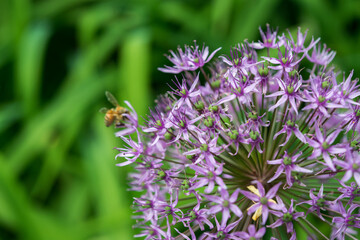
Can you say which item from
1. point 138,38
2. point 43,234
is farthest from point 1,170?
point 138,38

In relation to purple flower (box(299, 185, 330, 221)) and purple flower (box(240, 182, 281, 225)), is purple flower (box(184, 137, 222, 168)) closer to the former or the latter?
purple flower (box(240, 182, 281, 225))

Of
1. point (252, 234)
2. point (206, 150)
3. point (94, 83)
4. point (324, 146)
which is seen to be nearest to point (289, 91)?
point (324, 146)

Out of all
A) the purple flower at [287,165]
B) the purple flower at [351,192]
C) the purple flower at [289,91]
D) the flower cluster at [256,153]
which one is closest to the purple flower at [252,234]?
the flower cluster at [256,153]

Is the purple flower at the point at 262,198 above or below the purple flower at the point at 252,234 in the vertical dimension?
above

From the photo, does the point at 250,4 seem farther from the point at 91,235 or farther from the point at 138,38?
the point at 91,235

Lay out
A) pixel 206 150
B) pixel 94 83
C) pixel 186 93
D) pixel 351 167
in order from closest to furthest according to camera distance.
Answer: pixel 351 167 → pixel 206 150 → pixel 186 93 → pixel 94 83

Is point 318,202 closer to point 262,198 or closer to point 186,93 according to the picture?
point 262,198

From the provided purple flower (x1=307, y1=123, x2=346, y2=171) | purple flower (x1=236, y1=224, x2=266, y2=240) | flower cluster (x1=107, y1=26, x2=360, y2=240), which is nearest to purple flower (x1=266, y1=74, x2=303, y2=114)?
flower cluster (x1=107, y1=26, x2=360, y2=240)

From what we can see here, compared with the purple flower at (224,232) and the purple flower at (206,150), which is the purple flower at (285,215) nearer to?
the purple flower at (224,232)
